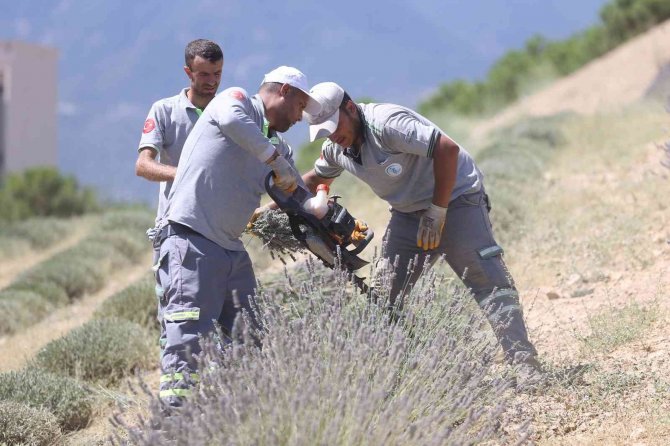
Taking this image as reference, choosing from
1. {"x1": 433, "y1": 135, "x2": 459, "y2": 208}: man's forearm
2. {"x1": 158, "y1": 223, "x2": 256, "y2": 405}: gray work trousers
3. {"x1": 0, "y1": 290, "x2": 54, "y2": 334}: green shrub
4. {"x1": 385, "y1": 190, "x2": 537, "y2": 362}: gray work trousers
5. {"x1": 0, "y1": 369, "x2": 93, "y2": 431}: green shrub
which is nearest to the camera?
{"x1": 158, "y1": 223, "x2": 256, "y2": 405}: gray work trousers

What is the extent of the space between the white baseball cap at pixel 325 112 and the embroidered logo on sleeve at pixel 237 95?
358mm

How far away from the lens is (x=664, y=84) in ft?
55.2

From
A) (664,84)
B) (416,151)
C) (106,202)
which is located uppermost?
(664,84)

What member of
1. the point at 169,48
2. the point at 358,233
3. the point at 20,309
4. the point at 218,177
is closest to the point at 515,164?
the point at 20,309

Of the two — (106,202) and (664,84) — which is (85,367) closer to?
(664,84)

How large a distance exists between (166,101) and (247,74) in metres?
65.5

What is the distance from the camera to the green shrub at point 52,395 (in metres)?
5.15

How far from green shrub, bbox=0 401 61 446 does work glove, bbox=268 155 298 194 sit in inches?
75.6

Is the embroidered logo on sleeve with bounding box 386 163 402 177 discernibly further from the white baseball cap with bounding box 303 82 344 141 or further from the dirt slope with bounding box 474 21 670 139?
the dirt slope with bounding box 474 21 670 139

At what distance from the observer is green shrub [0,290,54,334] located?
923 cm

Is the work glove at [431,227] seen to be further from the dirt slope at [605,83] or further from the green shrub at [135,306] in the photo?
the dirt slope at [605,83]

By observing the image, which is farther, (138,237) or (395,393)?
(138,237)

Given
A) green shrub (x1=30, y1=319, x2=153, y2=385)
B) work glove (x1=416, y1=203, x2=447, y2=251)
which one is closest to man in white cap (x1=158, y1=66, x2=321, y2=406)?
work glove (x1=416, y1=203, x2=447, y2=251)

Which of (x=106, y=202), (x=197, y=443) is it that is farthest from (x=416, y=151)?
(x=106, y=202)
